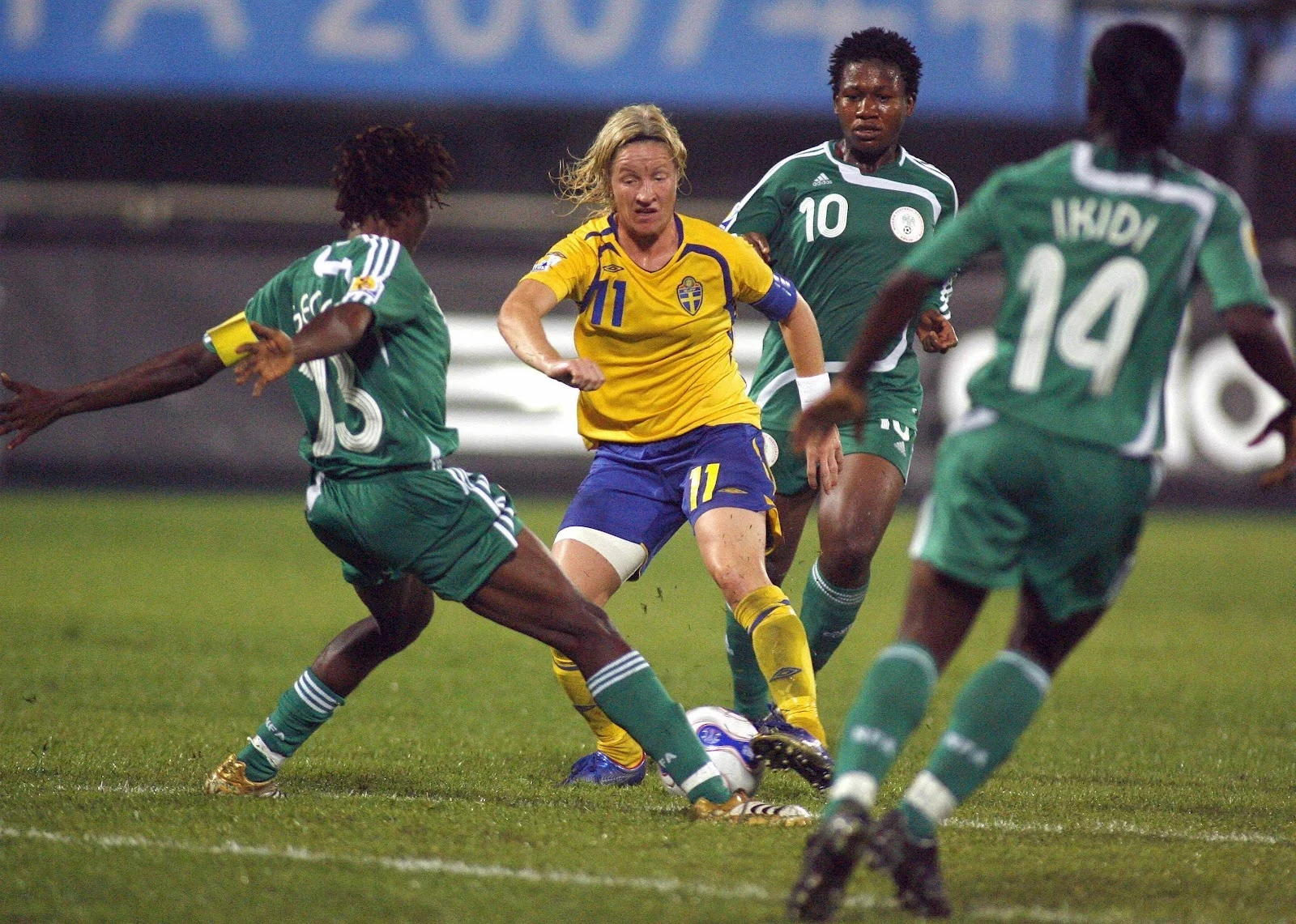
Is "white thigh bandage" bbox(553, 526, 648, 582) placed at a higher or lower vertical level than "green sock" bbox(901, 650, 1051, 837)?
lower

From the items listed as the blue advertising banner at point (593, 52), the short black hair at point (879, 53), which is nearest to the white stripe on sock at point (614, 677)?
the short black hair at point (879, 53)

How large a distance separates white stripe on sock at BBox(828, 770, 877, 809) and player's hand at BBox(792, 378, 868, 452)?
74 centimetres

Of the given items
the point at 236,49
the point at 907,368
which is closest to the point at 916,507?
the point at 236,49

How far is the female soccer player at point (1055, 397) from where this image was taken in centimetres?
361

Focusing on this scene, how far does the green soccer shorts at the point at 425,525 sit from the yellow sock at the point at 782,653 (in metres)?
0.96

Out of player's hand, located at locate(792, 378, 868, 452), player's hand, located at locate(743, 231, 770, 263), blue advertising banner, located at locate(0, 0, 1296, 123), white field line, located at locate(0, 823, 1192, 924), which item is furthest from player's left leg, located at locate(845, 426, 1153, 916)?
blue advertising banner, located at locate(0, 0, 1296, 123)

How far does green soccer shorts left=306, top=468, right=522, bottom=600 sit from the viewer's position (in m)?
4.41

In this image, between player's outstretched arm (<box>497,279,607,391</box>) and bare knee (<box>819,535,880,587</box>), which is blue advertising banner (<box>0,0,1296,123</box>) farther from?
player's outstretched arm (<box>497,279,607,391</box>)

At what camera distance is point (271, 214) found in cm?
1661

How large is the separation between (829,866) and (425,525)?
1516mm

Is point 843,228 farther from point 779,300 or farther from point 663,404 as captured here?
point 663,404

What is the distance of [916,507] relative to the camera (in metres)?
14.8

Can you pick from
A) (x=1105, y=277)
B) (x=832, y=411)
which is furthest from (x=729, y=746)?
(x=1105, y=277)

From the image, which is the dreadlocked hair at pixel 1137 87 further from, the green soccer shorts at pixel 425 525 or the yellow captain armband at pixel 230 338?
the yellow captain armband at pixel 230 338
